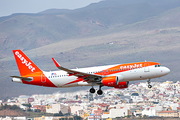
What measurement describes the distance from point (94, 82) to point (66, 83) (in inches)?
186

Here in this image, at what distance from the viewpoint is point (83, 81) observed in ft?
219

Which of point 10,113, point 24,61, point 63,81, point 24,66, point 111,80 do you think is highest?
point 24,61

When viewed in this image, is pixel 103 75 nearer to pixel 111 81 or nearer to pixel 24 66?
pixel 111 81

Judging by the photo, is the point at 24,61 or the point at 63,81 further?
the point at 24,61

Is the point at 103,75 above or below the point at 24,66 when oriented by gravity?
below

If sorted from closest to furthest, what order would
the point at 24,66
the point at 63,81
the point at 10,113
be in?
the point at 63,81, the point at 24,66, the point at 10,113

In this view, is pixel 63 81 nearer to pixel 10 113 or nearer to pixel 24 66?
pixel 24 66

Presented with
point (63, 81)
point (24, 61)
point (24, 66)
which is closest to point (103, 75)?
point (63, 81)

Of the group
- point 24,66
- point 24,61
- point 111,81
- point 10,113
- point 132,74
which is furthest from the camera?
point 10,113

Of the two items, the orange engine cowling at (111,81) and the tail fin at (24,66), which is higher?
the tail fin at (24,66)

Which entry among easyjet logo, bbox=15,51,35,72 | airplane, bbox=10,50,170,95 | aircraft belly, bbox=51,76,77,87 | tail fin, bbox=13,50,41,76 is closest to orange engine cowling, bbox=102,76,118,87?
airplane, bbox=10,50,170,95

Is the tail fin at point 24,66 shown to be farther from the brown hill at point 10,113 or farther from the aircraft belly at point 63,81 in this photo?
the brown hill at point 10,113

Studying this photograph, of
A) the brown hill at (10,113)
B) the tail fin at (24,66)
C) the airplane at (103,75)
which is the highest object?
the tail fin at (24,66)

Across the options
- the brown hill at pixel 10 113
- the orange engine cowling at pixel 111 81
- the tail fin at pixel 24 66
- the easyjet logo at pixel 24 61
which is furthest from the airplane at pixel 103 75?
the brown hill at pixel 10 113
